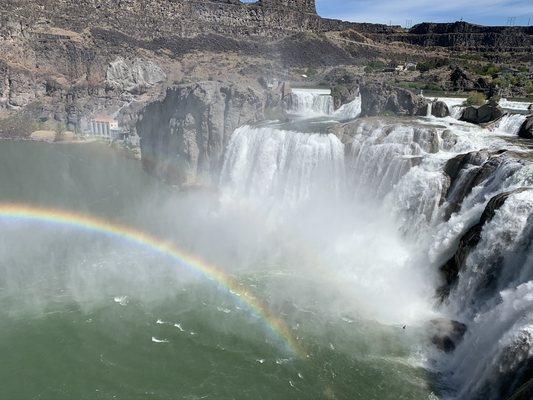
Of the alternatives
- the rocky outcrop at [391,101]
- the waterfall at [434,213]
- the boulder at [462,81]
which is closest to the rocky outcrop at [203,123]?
the waterfall at [434,213]

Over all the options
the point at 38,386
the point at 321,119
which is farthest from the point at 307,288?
the point at 321,119

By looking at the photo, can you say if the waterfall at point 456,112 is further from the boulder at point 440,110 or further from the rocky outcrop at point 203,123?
the rocky outcrop at point 203,123

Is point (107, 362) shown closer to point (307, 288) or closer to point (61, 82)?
point (307, 288)

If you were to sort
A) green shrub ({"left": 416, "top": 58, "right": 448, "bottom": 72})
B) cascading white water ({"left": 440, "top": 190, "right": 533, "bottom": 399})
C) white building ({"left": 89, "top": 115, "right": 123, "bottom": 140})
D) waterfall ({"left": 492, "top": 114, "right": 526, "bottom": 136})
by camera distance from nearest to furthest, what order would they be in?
cascading white water ({"left": 440, "top": 190, "right": 533, "bottom": 399}) → waterfall ({"left": 492, "top": 114, "right": 526, "bottom": 136}) → white building ({"left": 89, "top": 115, "right": 123, "bottom": 140}) → green shrub ({"left": 416, "top": 58, "right": 448, "bottom": 72})

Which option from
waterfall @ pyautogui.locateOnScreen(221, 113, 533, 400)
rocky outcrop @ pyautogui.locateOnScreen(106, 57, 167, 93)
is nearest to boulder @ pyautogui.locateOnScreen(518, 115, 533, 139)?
waterfall @ pyautogui.locateOnScreen(221, 113, 533, 400)

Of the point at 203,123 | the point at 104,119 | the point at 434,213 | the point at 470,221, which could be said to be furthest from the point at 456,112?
the point at 104,119

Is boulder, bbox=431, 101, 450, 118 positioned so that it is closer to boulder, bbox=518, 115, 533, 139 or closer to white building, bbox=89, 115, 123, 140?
boulder, bbox=518, 115, 533, 139
